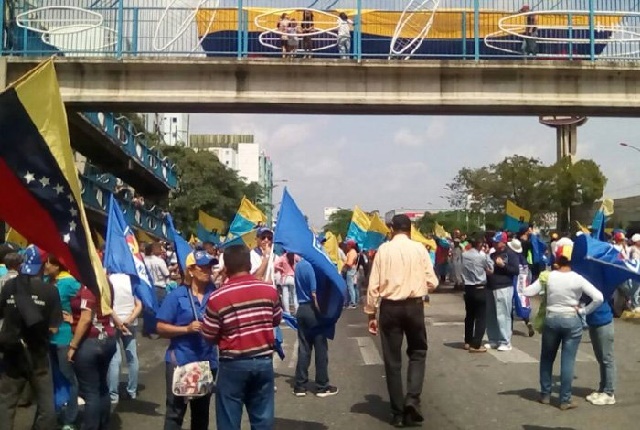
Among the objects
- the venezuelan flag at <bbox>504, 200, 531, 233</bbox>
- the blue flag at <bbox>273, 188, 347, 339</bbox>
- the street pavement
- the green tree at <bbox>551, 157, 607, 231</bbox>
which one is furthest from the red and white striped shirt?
the green tree at <bbox>551, 157, 607, 231</bbox>

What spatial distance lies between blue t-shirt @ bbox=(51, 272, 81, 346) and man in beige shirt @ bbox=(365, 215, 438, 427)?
8.92 feet

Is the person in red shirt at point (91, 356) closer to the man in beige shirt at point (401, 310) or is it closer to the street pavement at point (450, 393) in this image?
the street pavement at point (450, 393)

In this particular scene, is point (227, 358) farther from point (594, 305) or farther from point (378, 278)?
point (594, 305)

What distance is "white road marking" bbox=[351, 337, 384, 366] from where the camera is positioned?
12.2 m

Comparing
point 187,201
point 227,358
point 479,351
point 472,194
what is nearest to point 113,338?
point 227,358

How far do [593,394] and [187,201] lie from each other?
162ft

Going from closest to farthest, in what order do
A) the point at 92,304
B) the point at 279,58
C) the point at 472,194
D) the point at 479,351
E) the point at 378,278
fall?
the point at 92,304
the point at 378,278
the point at 479,351
the point at 279,58
the point at 472,194

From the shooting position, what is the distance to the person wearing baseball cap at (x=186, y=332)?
6.44m

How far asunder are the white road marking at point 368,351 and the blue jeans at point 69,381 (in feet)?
16.8

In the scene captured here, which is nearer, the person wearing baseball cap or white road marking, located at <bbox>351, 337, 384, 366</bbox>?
the person wearing baseball cap

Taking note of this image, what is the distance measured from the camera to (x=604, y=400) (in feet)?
29.5

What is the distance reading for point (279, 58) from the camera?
20.4 meters

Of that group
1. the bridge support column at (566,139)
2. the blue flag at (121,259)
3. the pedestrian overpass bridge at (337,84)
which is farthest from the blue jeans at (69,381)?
the bridge support column at (566,139)

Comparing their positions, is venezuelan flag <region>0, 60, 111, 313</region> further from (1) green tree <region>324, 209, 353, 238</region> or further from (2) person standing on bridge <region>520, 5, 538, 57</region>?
(1) green tree <region>324, 209, 353, 238</region>
